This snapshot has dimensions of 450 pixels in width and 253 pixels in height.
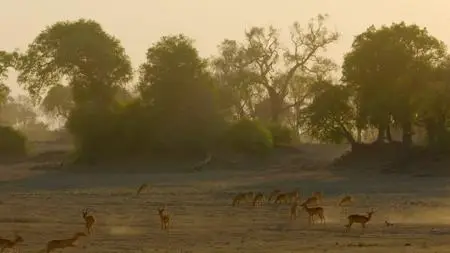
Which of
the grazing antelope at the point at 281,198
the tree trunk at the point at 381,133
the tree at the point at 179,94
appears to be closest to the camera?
the grazing antelope at the point at 281,198

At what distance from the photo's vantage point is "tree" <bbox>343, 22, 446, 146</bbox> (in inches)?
2542

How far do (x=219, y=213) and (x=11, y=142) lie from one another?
48.4 metres

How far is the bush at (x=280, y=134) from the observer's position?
81688 millimetres

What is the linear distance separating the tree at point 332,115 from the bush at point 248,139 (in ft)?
16.5

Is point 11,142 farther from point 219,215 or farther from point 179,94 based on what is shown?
point 219,215

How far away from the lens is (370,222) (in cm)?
3105

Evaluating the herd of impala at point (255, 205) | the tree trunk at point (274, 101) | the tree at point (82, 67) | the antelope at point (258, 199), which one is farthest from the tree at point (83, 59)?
Answer: the antelope at point (258, 199)

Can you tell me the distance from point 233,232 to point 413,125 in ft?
132

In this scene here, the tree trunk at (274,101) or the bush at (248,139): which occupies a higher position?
the tree trunk at (274,101)

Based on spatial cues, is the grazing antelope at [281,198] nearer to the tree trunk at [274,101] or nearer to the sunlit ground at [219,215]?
the sunlit ground at [219,215]

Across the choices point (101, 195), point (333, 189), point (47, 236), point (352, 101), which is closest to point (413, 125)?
point (352, 101)

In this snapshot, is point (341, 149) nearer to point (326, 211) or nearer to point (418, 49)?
point (418, 49)

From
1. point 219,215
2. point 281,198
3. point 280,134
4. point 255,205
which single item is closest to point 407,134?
point 280,134

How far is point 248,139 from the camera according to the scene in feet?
240
